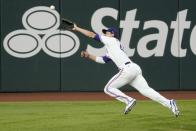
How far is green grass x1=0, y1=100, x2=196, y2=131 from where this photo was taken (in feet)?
34.0

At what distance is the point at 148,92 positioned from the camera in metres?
11.9

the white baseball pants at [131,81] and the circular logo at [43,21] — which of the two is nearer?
the white baseball pants at [131,81]

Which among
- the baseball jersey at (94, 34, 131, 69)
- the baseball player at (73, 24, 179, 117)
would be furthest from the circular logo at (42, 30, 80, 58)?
the baseball jersey at (94, 34, 131, 69)

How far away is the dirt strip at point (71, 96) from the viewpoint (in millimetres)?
17344

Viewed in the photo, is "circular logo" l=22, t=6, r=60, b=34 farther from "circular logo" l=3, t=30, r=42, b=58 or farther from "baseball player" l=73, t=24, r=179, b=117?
"baseball player" l=73, t=24, r=179, b=117

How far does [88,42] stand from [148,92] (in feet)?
25.7

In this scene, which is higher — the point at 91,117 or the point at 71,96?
the point at 91,117

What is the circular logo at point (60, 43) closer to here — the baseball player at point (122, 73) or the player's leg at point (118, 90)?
the baseball player at point (122, 73)

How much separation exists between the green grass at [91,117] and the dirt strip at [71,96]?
5.73ft

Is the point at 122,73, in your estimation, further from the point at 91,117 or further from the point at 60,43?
the point at 60,43

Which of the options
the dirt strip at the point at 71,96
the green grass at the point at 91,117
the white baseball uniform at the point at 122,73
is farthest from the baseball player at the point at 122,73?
the dirt strip at the point at 71,96

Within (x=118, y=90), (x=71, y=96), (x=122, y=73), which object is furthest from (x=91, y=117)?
(x=71, y=96)

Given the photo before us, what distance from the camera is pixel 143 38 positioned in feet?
64.2

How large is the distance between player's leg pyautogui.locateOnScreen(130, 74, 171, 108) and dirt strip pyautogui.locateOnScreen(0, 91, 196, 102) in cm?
511
